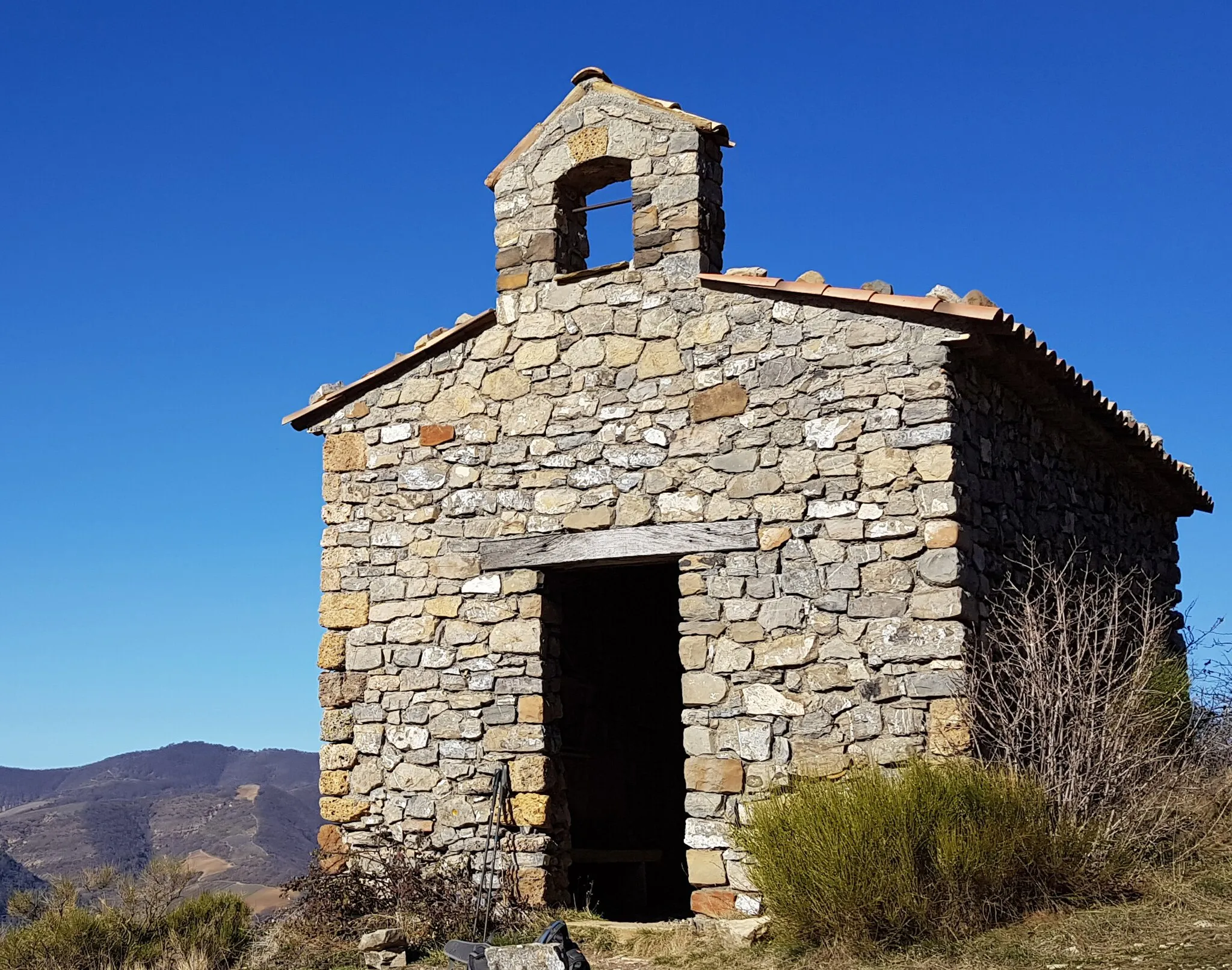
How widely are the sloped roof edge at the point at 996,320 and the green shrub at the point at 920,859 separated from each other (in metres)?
2.77

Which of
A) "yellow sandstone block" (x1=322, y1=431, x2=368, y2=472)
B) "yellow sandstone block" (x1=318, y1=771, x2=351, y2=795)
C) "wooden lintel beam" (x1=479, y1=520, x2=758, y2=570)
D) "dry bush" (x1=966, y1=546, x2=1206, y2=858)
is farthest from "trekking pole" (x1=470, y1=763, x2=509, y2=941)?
"dry bush" (x1=966, y1=546, x2=1206, y2=858)

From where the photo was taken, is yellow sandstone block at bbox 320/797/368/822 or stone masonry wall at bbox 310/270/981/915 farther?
yellow sandstone block at bbox 320/797/368/822

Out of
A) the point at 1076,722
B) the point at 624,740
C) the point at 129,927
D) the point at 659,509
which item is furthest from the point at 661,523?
the point at 129,927

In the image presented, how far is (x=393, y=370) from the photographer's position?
1020 cm

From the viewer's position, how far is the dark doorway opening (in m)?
10.7

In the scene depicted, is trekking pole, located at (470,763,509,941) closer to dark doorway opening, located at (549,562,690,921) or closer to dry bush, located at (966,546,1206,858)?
dark doorway opening, located at (549,562,690,921)

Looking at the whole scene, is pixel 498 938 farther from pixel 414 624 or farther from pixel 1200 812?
pixel 1200 812

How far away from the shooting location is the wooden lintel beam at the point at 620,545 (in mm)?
8734

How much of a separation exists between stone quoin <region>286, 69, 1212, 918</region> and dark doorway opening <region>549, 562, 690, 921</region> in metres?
0.06

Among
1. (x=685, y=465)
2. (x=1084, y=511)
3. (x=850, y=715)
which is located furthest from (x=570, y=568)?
(x=1084, y=511)

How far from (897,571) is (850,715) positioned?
951 millimetres

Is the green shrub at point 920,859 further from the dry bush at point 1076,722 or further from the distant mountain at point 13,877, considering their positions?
the distant mountain at point 13,877

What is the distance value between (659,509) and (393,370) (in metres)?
2.59

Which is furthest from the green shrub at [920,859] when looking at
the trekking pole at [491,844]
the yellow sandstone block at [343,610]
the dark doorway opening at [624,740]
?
the yellow sandstone block at [343,610]
